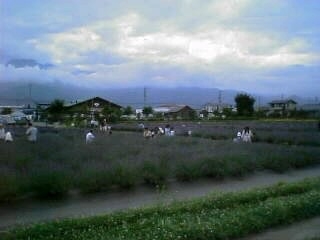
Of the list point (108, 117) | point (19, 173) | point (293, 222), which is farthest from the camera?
point (108, 117)

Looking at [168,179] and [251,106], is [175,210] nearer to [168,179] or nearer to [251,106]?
[168,179]

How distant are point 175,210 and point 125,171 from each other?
506 cm

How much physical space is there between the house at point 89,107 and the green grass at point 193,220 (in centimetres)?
5832

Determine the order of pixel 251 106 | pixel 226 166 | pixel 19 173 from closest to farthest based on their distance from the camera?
1. pixel 19 173
2. pixel 226 166
3. pixel 251 106

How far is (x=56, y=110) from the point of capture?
216 ft

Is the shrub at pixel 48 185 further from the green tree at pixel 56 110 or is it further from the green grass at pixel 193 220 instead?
the green tree at pixel 56 110

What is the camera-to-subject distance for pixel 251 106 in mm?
86562

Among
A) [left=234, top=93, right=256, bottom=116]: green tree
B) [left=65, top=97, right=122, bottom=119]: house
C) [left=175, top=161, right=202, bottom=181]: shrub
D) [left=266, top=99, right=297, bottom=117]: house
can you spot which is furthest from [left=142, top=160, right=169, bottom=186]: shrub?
[left=234, top=93, right=256, bottom=116]: green tree

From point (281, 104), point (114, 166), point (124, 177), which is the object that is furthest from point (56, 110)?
point (281, 104)

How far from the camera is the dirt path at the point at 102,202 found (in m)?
10.3

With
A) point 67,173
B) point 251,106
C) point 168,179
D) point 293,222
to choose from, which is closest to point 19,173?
point 67,173

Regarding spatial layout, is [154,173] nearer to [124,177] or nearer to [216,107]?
[124,177]

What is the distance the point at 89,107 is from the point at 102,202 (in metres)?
62.2

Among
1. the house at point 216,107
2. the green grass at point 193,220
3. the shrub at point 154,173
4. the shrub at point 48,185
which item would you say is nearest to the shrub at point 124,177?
the shrub at point 154,173
